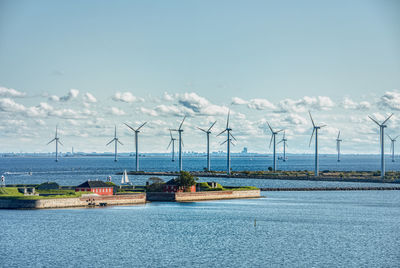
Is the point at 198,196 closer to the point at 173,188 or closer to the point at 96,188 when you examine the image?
the point at 173,188

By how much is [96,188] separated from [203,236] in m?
45.7

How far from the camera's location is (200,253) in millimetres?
76688

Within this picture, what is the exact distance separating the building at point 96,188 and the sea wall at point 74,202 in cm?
464

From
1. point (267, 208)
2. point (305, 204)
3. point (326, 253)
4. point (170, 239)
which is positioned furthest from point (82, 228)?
point (305, 204)

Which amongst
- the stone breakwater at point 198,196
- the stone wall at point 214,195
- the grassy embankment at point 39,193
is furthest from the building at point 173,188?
the grassy embankment at point 39,193

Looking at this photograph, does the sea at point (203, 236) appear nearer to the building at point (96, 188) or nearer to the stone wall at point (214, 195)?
the stone wall at point (214, 195)

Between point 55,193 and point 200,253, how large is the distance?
2409 inches

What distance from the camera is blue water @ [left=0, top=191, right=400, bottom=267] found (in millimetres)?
72438

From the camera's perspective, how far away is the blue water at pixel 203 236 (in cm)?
7244

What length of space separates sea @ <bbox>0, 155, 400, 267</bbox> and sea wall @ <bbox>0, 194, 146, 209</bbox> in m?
2.99

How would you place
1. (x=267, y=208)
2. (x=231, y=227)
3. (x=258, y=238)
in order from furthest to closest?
(x=267, y=208) → (x=231, y=227) → (x=258, y=238)

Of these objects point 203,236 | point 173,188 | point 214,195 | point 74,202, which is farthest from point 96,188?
point 203,236

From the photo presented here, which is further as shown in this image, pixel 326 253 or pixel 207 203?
pixel 207 203

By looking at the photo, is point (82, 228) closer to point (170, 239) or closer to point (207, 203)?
point (170, 239)
